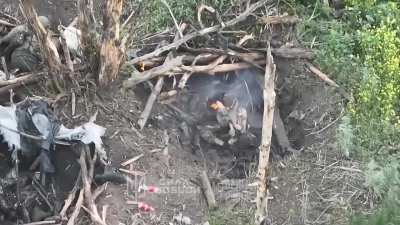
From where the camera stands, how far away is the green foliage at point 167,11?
5.12 meters

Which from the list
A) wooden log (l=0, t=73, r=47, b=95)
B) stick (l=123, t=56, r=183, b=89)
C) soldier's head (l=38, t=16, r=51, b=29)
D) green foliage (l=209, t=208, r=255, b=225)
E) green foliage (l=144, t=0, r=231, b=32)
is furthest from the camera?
green foliage (l=144, t=0, r=231, b=32)

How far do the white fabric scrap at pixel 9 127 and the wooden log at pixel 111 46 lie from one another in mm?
635

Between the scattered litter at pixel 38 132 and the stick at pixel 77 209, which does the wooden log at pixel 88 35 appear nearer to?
the scattered litter at pixel 38 132

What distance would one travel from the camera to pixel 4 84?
4461 mm

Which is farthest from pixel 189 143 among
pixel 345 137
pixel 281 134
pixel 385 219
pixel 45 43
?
pixel 385 219

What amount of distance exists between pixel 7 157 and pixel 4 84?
0.56 m

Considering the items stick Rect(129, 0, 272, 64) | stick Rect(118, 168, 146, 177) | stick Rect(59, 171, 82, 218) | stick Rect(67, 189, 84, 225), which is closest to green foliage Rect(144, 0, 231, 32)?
stick Rect(129, 0, 272, 64)

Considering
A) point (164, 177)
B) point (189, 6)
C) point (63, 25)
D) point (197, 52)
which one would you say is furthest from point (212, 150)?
point (63, 25)

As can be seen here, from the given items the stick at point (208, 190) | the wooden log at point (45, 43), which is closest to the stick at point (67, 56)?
the wooden log at point (45, 43)

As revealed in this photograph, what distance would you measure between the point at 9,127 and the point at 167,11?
1.62 meters

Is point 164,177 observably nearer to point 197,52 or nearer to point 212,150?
point 212,150

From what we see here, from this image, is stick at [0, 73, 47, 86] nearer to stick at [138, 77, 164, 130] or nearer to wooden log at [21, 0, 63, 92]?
wooden log at [21, 0, 63, 92]

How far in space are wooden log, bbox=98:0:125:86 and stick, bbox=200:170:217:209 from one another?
0.89 metres

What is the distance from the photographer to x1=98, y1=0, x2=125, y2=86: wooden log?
4215 mm
